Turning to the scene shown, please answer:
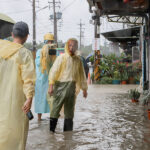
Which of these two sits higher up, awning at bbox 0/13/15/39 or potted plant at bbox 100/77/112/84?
awning at bbox 0/13/15/39

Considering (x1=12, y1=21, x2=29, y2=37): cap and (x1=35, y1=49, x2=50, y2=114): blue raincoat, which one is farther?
(x1=35, y1=49, x2=50, y2=114): blue raincoat

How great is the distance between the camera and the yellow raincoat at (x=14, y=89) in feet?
10.6

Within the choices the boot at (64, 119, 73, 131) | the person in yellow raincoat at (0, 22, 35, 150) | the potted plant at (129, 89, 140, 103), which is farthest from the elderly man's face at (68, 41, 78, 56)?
the potted plant at (129, 89, 140, 103)

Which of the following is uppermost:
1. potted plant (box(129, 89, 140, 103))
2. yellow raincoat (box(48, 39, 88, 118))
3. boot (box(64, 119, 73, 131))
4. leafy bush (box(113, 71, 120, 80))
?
yellow raincoat (box(48, 39, 88, 118))

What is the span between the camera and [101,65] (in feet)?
65.5

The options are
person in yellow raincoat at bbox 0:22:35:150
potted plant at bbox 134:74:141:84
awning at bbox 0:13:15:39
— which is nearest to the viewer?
person in yellow raincoat at bbox 0:22:35:150

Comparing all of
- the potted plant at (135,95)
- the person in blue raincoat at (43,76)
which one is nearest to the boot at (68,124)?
the person in blue raincoat at (43,76)

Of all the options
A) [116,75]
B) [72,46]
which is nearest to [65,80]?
[72,46]

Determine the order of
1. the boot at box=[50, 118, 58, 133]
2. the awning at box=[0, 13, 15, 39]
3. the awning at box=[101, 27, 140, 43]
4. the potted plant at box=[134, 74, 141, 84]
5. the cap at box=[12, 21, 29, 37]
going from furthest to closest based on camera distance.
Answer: the awning at box=[101, 27, 140, 43]
the potted plant at box=[134, 74, 141, 84]
the awning at box=[0, 13, 15, 39]
the boot at box=[50, 118, 58, 133]
the cap at box=[12, 21, 29, 37]

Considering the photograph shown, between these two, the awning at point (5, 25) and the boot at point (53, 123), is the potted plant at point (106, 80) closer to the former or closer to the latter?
the awning at point (5, 25)

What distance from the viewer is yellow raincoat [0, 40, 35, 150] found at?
3.22m

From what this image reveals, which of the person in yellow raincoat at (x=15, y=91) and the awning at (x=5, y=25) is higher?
the awning at (x=5, y=25)

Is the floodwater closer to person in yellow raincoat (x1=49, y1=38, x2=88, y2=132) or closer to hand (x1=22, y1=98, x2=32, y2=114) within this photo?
person in yellow raincoat (x1=49, y1=38, x2=88, y2=132)

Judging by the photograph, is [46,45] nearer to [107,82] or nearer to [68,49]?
[68,49]
